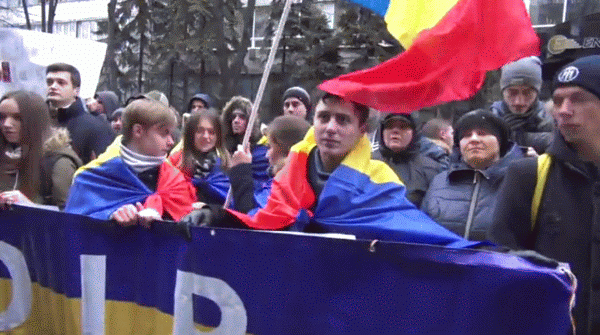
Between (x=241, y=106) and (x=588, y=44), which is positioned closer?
(x=241, y=106)

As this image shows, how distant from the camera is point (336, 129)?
151 inches

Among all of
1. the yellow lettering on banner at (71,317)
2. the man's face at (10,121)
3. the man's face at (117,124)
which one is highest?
the man's face at (10,121)

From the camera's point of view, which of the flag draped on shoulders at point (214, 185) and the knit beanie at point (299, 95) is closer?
the flag draped on shoulders at point (214, 185)

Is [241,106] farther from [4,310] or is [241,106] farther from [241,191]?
[4,310]

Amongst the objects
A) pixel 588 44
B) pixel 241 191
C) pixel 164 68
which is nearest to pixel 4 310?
pixel 241 191

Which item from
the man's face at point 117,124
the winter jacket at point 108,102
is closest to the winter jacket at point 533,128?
the man's face at point 117,124

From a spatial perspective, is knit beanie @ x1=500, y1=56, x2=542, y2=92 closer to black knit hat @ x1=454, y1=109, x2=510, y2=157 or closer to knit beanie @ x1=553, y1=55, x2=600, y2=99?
black knit hat @ x1=454, y1=109, x2=510, y2=157

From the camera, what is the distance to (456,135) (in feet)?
16.5

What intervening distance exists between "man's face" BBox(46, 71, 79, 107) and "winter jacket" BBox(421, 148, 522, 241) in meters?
3.13

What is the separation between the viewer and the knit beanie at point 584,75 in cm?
309

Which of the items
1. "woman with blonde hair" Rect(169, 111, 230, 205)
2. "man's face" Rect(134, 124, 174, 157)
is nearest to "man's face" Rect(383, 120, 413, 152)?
"woman with blonde hair" Rect(169, 111, 230, 205)

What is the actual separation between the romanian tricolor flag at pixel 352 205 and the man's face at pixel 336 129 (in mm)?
48

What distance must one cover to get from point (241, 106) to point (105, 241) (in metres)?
2.59

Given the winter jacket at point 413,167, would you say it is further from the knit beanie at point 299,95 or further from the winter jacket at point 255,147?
the knit beanie at point 299,95
